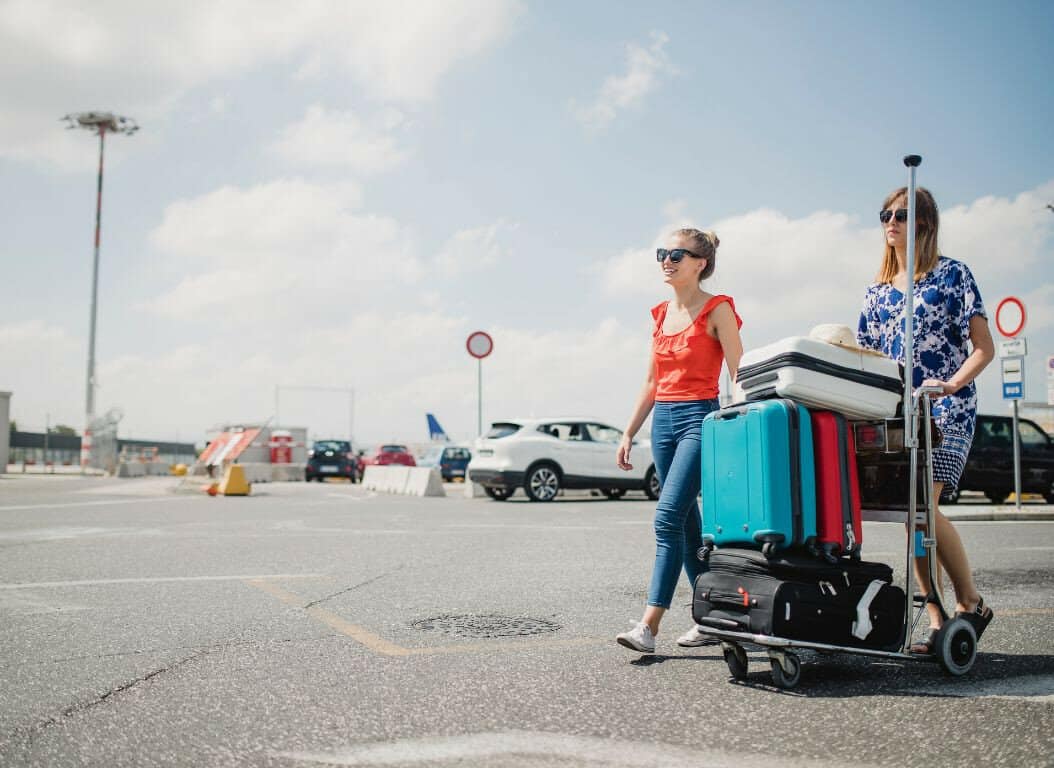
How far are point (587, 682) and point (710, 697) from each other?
0.49 metres

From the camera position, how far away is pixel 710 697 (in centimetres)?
340

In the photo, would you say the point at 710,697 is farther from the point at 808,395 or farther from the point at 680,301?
the point at 680,301

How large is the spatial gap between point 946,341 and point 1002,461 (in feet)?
54.0

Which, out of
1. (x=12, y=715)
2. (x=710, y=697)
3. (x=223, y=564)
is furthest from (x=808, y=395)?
(x=223, y=564)

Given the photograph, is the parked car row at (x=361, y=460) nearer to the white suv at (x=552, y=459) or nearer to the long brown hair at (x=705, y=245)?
the white suv at (x=552, y=459)

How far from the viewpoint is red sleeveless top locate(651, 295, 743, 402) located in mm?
4293

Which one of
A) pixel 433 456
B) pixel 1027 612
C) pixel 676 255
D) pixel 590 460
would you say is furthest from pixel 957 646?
pixel 433 456

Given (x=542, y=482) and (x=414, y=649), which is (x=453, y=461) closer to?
(x=542, y=482)

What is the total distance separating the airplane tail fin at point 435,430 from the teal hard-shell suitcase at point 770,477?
4307cm

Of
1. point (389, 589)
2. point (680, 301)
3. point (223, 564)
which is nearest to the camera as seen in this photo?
point (680, 301)

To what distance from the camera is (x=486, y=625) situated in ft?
16.0

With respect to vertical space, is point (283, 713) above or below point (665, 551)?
below

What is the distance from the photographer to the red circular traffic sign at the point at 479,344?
21.9 meters

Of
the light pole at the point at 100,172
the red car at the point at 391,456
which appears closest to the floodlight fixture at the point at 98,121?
the light pole at the point at 100,172
